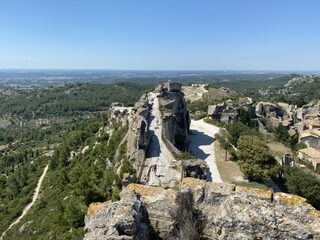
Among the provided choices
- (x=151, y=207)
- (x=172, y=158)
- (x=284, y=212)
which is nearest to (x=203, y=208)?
(x=151, y=207)

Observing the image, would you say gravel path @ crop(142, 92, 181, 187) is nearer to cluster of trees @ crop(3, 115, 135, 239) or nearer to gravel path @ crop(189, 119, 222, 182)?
cluster of trees @ crop(3, 115, 135, 239)

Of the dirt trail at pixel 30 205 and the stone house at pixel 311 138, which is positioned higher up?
the stone house at pixel 311 138

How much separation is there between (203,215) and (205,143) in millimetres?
35495

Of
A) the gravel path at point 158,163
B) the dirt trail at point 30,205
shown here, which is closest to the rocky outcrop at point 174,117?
the gravel path at point 158,163

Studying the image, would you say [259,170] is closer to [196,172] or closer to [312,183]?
[312,183]

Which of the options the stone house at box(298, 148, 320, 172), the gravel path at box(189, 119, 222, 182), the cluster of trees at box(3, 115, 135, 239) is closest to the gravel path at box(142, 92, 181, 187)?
the cluster of trees at box(3, 115, 135, 239)

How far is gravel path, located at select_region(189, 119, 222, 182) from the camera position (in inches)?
1372

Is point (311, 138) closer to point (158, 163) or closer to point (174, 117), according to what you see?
point (174, 117)

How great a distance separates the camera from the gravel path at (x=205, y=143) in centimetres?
3486

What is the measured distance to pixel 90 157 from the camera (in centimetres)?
4453

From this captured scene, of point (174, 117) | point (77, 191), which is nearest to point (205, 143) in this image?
point (174, 117)

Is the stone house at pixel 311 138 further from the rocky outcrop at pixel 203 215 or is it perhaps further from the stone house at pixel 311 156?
the rocky outcrop at pixel 203 215

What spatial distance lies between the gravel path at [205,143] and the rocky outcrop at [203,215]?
2118 centimetres

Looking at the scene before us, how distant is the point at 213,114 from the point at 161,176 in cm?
3228
